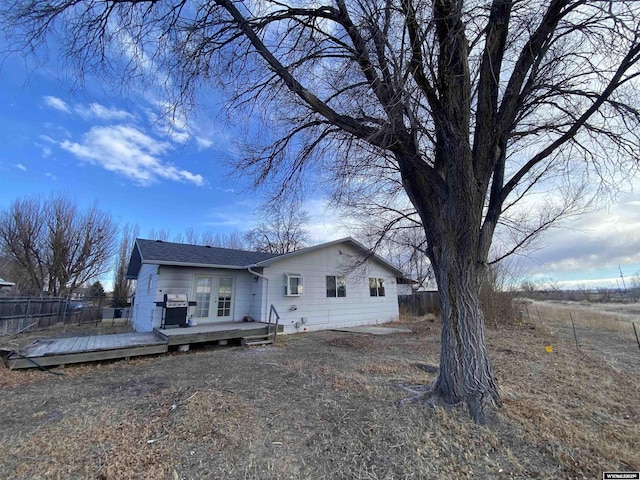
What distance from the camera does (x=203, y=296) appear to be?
33.8 feet

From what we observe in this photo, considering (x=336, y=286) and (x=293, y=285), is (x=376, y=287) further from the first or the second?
(x=293, y=285)

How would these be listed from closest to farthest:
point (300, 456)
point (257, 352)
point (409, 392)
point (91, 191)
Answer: point (300, 456) → point (409, 392) → point (257, 352) → point (91, 191)

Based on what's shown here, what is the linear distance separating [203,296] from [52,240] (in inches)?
603

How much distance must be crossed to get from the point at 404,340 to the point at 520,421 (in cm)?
622

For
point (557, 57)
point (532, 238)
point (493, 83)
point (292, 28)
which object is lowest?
point (532, 238)

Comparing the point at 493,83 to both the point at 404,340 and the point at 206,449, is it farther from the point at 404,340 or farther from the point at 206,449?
the point at 404,340

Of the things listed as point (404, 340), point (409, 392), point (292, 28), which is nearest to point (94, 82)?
point (292, 28)

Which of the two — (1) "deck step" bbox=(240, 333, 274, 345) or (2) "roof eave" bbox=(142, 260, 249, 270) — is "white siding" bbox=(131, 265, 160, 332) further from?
(1) "deck step" bbox=(240, 333, 274, 345)

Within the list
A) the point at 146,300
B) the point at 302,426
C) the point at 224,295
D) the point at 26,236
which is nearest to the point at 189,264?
the point at 224,295

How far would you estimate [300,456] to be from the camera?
105 inches

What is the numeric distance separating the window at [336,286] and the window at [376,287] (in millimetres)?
1761

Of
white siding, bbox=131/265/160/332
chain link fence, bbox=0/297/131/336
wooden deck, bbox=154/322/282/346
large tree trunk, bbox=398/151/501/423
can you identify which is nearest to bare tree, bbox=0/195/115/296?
chain link fence, bbox=0/297/131/336

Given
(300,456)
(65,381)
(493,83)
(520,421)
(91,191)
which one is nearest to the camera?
(300,456)

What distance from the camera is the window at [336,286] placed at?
41.6 feet
